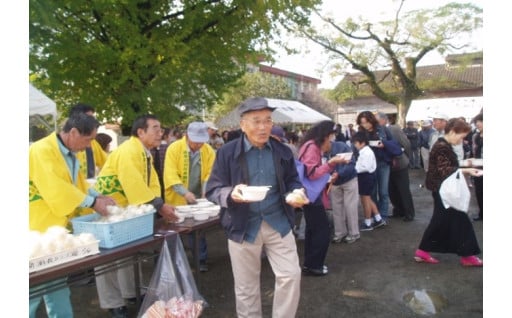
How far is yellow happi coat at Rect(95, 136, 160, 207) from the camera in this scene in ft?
11.5

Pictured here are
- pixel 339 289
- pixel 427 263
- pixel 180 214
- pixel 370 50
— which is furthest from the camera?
pixel 370 50

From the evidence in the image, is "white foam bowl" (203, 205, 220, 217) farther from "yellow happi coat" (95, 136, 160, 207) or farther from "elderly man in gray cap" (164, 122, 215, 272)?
"yellow happi coat" (95, 136, 160, 207)

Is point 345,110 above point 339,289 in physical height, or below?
above

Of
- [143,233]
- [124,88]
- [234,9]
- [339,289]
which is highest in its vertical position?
[234,9]

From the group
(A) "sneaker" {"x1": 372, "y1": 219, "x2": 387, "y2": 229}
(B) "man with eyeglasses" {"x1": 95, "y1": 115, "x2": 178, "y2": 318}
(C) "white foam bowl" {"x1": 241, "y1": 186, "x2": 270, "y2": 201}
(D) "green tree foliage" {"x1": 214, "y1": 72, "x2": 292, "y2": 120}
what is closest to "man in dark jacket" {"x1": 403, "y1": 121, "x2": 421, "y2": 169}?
(A) "sneaker" {"x1": 372, "y1": 219, "x2": 387, "y2": 229}

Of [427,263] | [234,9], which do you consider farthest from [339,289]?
[234,9]

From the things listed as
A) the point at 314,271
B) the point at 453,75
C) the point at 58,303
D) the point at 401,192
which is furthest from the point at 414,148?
the point at 453,75

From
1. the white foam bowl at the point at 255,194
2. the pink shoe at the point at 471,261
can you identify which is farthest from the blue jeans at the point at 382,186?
the white foam bowl at the point at 255,194

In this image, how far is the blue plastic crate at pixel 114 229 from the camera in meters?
2.96

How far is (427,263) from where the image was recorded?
16.6 feet

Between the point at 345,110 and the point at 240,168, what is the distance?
36.0 meters

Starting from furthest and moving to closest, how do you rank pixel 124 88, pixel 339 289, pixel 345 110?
pixel 345 110, pixel 124 88, pixel 339 289

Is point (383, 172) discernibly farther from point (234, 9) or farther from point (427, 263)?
point (234, 9)

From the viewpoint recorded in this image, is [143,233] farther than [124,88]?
No
